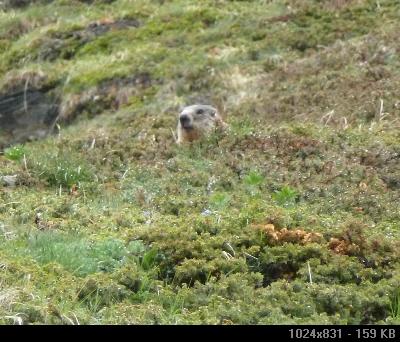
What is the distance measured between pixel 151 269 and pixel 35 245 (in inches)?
45.0

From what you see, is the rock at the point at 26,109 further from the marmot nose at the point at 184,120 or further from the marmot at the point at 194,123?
the marmot nose at the point at 184,120

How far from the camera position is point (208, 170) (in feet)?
38.1

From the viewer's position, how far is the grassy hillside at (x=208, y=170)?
6.68m

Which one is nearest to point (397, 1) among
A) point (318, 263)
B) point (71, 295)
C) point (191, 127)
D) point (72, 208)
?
point (191, 127)

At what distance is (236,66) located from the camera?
750 inches

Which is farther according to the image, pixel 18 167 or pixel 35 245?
pixel 18 167

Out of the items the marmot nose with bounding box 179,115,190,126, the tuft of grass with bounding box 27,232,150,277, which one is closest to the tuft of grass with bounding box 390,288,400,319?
the tuft of grass with bounding box 27,232,150,277

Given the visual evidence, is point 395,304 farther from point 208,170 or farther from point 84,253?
point 208,170

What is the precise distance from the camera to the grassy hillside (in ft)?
21.9

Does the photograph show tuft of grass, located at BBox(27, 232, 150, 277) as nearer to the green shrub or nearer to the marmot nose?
the green shrub

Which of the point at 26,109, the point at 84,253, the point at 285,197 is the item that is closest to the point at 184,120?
the point at 285,197

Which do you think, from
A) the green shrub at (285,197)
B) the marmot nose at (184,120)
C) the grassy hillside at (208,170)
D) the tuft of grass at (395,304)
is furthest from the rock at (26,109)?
the tuft of grass at (395,304)

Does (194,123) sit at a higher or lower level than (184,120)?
lower
